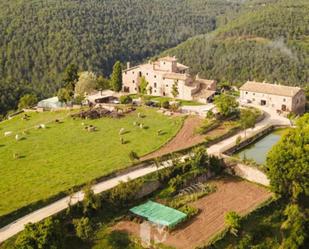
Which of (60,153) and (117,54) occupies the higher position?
(60,153)

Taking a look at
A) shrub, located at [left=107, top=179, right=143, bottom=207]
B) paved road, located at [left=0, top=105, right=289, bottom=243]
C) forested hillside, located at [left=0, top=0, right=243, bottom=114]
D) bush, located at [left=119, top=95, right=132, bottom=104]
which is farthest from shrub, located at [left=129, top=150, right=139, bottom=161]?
forested hillside, located at [left=0, top=0, right=243, bottom=114]

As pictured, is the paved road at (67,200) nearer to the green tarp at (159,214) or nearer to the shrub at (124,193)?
the shrub at (124,193)

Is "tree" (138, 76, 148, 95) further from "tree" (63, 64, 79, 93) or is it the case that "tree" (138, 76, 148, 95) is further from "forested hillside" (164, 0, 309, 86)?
"forested hillside" (164, 0, 309, 86)

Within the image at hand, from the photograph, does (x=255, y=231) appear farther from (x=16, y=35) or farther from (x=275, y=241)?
(x=16, y=35)

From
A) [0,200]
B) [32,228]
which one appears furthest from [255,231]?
[0,200]

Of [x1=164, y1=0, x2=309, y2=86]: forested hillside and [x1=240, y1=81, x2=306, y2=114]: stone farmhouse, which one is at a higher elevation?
[x1=240, y1=81, x2=306, y2=114]: stone farmhouse
